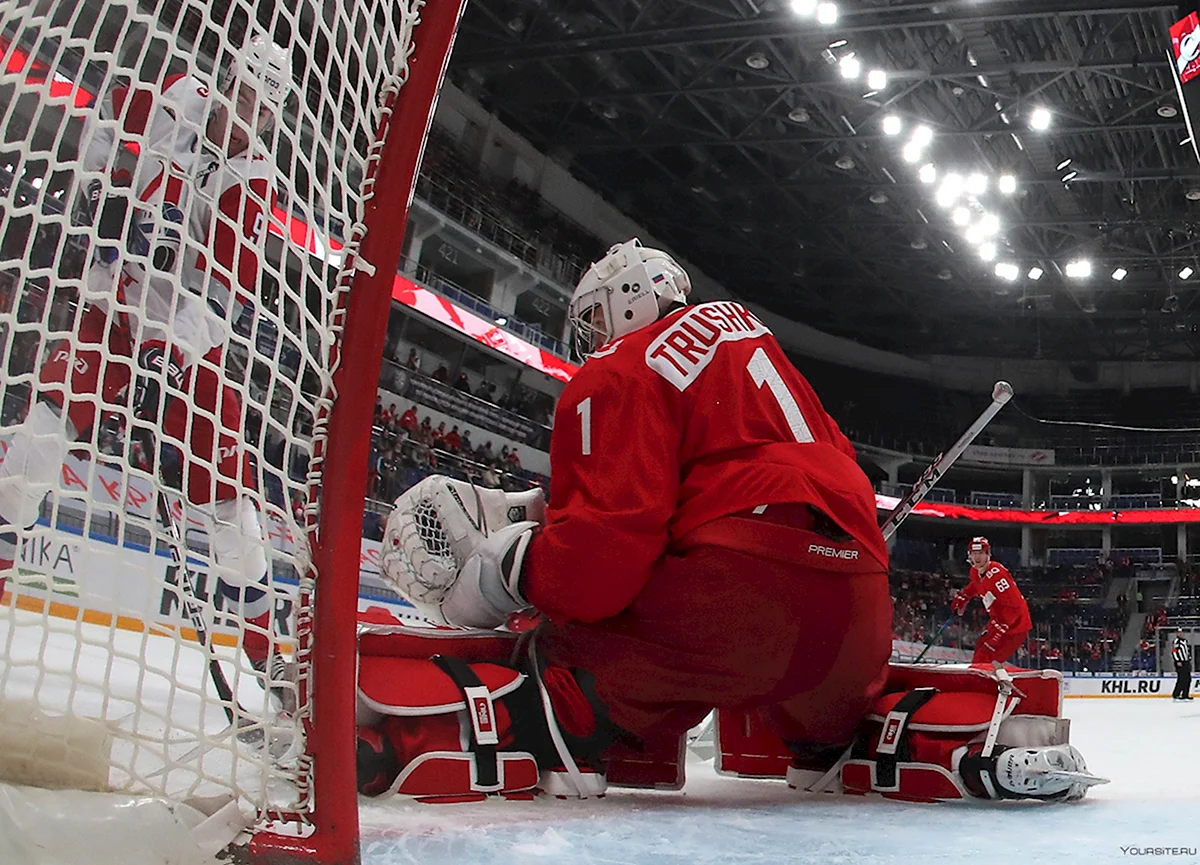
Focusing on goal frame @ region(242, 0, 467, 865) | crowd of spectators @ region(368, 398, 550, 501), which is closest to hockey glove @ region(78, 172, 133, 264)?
goal frame @ region(242, 0, 467, 865)

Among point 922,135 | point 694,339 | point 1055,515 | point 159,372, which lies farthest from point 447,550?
point 1055,515

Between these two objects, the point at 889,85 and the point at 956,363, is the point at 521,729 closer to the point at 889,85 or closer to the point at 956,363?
the point at 889,85

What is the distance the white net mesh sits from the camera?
3.11 ft

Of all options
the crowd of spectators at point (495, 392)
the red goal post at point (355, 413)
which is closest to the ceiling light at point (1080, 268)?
the crowd of spectators at point (495, 392)

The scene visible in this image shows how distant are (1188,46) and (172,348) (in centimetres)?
291

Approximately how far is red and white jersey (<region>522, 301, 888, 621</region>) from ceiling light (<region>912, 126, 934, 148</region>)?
13.2m

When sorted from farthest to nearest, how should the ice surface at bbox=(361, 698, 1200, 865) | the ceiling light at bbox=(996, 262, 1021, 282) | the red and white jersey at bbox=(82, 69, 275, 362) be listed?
the ceiling light at bbox=(996, 262, 1021, 282) → the ice surface at bbox=(361, 698, 1200, 865) → the red and white jersey at bbox=(82, 69, 275, 362)

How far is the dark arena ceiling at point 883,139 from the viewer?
→ 12.4 meters

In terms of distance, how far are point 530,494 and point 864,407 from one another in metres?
21.5

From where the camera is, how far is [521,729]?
1.71 m

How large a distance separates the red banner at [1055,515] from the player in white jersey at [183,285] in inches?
797

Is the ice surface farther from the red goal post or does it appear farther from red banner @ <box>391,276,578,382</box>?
red banner @ <box>391,276,578,382</box>

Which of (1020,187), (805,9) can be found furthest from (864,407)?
(805,9)

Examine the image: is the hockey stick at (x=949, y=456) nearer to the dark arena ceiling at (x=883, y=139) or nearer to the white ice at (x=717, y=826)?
the white ice at (x=717, y=826)
